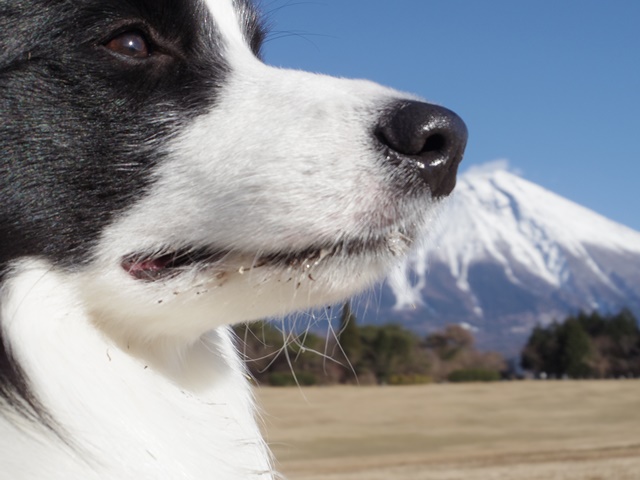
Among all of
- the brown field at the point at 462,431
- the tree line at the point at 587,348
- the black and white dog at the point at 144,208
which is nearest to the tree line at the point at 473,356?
the tree line at the point at 587,348

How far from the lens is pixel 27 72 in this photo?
3.48 metres

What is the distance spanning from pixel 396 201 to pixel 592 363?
2963 inches

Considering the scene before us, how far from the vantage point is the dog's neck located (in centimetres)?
338

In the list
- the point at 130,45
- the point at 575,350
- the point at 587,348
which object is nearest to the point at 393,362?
the point at 575,350

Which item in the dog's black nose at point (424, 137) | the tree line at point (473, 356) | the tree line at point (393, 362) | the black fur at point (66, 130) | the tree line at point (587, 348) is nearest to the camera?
the dog's black nose at point (424, 137)

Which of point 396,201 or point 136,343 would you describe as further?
point 136,343

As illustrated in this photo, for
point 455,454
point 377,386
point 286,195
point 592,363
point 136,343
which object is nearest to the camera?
point 286,195

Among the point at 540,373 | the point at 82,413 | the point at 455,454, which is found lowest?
the point at 540,373

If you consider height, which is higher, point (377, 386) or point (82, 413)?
point (82, 413)

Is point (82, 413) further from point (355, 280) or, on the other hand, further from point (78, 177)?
point (355, 280)

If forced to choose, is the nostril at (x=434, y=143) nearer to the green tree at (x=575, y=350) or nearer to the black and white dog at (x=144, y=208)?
the black and white dog at (x=144, y=208)

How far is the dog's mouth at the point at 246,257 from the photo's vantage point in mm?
3457

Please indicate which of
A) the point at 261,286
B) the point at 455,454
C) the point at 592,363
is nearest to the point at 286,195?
the point at 261,286

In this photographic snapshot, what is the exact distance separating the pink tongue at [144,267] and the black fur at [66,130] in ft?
0.53
